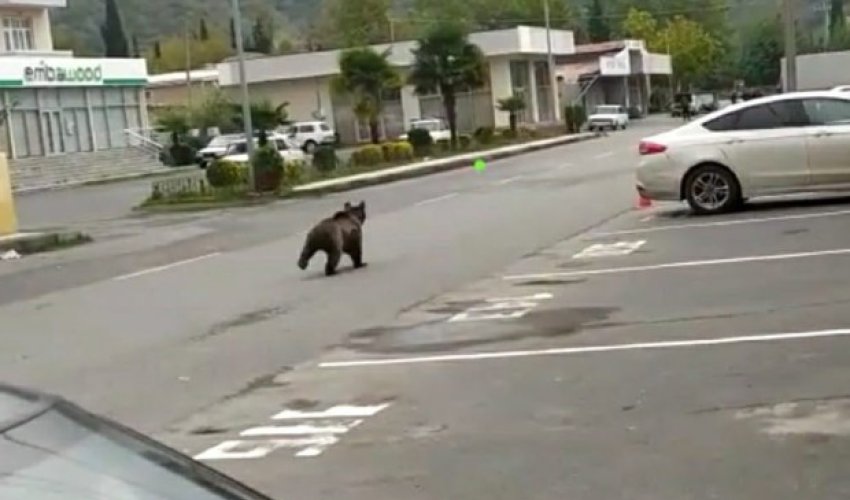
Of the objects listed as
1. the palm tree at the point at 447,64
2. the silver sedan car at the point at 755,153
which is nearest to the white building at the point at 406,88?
the palm tree at the point at 447,64

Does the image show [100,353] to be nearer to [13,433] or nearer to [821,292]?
[821,292]

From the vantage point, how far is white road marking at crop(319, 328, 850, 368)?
10195 millimetres

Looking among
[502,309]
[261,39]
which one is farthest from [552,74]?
[502,309]

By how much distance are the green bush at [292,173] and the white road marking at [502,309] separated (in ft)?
80.6

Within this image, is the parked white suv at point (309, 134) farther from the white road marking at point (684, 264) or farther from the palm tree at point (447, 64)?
the white road marking at point (684, 264)

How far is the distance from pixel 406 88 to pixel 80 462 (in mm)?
72984

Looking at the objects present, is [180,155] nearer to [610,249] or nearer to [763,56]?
[610,249]

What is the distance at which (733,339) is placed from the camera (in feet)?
34.0

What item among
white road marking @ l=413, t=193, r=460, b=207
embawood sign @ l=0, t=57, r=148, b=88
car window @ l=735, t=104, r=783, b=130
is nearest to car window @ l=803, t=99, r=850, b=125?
car window @ l=735, t=104, r=783, b=130

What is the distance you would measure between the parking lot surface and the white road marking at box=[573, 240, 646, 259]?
7.47 feet

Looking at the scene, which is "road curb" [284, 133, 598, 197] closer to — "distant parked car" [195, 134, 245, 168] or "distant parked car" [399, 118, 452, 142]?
"distant parked car" [399, 118, 452, 142]

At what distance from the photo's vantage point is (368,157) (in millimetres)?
46875

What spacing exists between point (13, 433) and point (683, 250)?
45.7 feet

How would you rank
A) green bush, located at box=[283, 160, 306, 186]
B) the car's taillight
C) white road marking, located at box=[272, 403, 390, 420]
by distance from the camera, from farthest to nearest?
green bush, located at box=[283, 160, 306, 186] → the car's taillight → white road marking, located at box=[272, 403, 390, 420]
